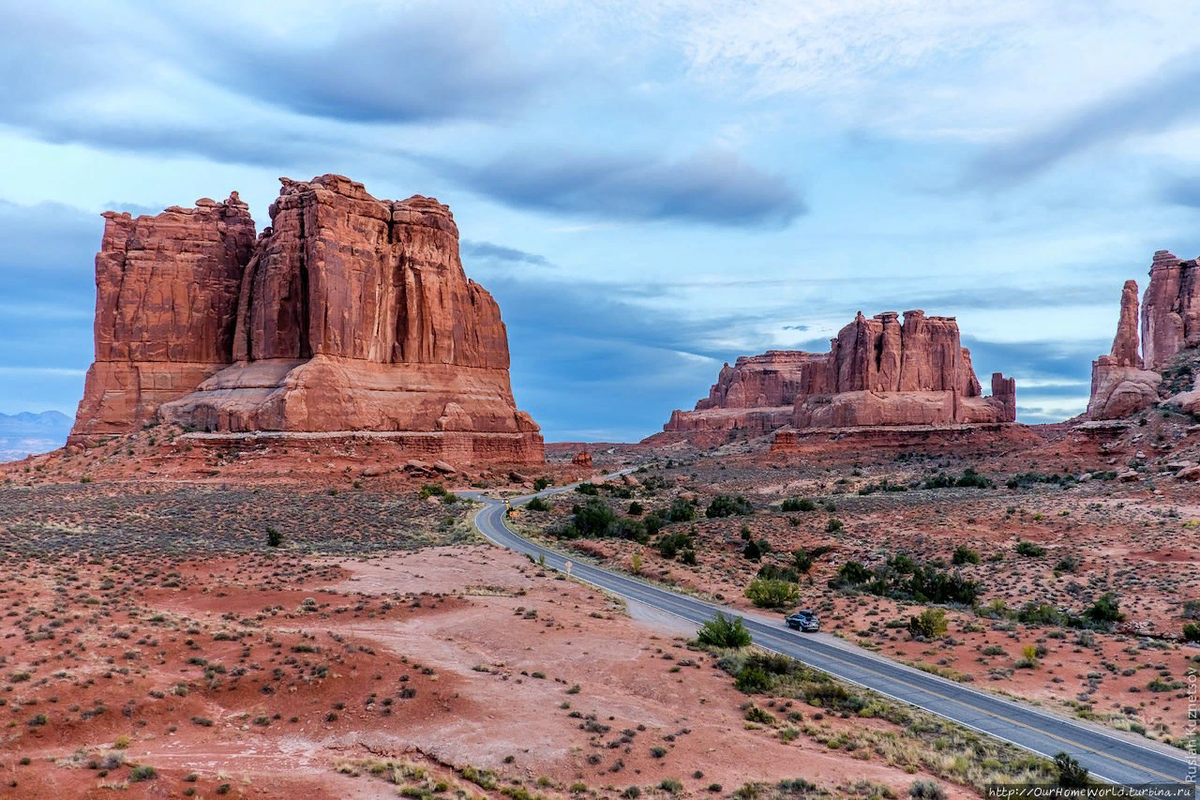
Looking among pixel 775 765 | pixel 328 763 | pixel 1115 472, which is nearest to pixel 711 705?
pixel 775 765

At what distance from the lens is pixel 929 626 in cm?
2242

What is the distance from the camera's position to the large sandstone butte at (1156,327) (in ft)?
243

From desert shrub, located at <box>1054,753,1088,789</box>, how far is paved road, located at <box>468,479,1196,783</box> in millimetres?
929

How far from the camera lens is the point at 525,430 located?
77.2 meters

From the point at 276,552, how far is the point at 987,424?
100317 millimetres

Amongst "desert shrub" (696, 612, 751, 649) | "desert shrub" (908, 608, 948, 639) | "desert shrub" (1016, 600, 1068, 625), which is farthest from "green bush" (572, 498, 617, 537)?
"desert shrub" (1016, 600, 1068, 625)

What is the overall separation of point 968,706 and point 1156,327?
9034 centimetres

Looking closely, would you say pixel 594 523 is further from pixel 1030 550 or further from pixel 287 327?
pixel 287 327

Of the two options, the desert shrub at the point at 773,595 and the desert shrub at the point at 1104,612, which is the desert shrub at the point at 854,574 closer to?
the desert shrub at the point at 773,595

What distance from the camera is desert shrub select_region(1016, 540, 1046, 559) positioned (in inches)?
1246

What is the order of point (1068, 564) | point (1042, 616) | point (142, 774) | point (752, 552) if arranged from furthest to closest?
point (752, 552) < point (1068, 564) < point (1042, 616) < point (142, 774)

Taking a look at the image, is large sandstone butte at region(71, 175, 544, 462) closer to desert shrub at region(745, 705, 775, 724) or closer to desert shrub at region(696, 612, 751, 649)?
desert shrub at region(696, 612, 751, 649)

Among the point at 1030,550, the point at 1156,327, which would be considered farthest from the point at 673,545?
the point at 1156,327

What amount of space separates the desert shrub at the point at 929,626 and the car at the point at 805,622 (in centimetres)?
281
